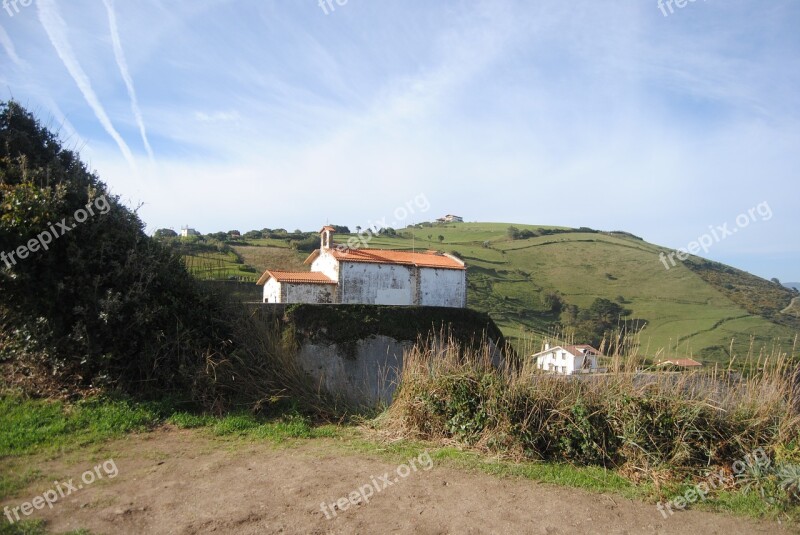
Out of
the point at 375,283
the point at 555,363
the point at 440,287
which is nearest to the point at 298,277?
the point at 375,283

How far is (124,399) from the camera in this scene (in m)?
7.05

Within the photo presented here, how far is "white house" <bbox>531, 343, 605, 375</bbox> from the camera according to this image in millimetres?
6828

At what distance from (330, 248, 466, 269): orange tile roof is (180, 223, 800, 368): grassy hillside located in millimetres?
15514

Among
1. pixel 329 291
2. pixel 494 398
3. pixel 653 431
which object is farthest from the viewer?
pixel 329 291

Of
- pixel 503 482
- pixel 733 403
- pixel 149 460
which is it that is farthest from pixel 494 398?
pixel 149 460

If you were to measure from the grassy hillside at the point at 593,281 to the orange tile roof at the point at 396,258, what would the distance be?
1551 cm

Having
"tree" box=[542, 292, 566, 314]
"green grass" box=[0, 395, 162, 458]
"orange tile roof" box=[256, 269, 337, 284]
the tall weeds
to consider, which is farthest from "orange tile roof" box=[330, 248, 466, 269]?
"tree" box=[542, 292, 566, 314]

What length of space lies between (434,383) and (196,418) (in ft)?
10.7

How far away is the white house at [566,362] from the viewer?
683 cm

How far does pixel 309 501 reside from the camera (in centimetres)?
446

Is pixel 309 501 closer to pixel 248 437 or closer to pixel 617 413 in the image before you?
pixel 248 437

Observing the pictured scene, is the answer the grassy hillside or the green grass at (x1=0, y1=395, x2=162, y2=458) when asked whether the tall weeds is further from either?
the grassy hillside

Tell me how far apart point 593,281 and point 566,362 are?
71694 mm

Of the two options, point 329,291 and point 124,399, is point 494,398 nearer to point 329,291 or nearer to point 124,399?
point 124,399
